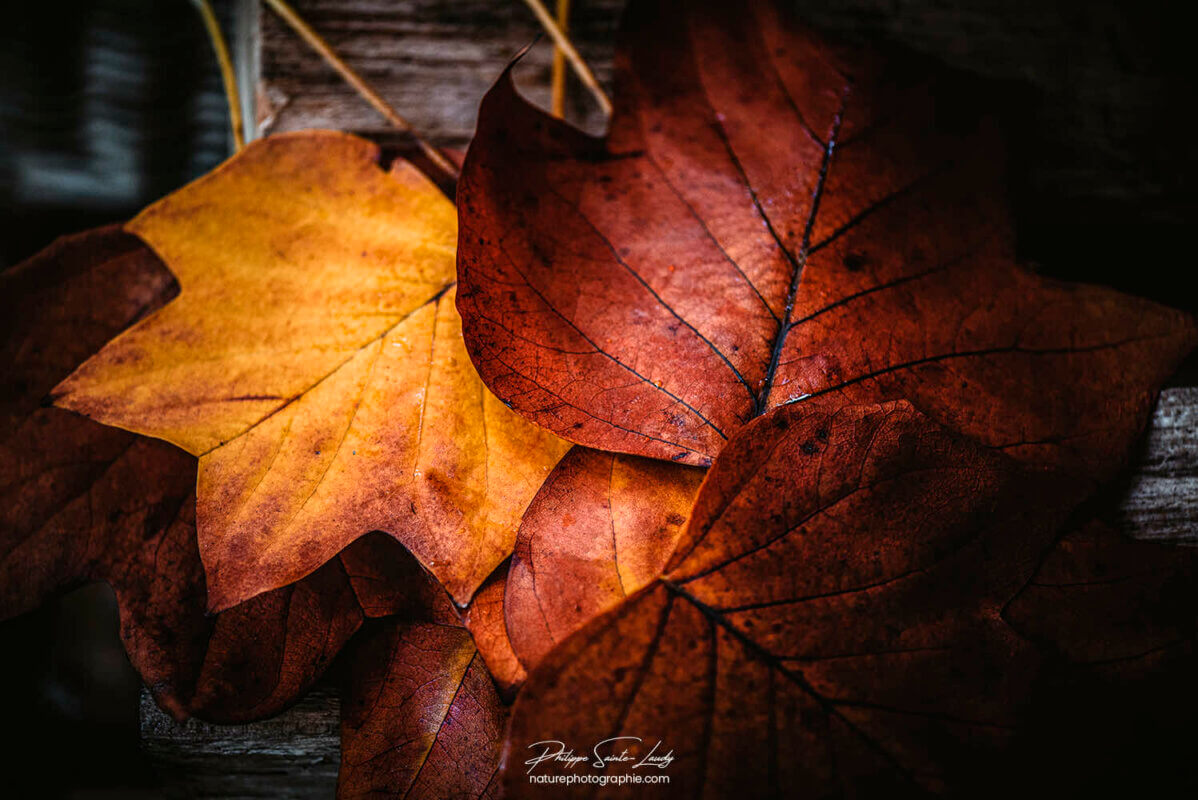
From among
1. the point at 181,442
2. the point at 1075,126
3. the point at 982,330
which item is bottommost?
the point at 181,442

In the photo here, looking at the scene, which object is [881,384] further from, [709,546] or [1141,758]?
[1141,758]

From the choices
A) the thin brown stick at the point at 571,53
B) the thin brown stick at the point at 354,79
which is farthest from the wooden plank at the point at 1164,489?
the thin brown stick at the point at 354,79

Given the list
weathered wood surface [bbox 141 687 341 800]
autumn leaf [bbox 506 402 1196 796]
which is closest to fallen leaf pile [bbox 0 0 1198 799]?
autumn leaf [bbox 506 402 1196 796]

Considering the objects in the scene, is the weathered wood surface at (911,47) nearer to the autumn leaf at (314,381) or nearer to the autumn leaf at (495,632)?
the autumn leaf at (314,381)

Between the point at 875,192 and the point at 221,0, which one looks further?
the point at 221,0

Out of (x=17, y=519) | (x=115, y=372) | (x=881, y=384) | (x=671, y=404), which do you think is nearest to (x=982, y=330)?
(x=881, y=384)
